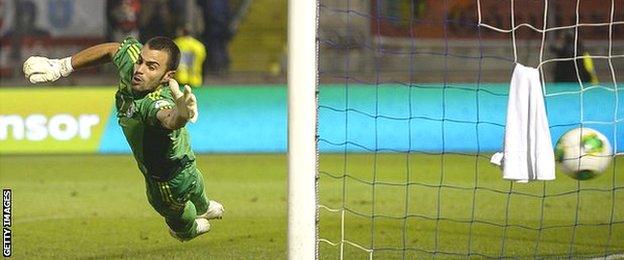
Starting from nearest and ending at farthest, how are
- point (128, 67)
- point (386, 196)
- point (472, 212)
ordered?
point (128, 67), point (472, 212), point (386, 196)

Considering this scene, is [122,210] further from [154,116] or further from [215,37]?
[215,37]

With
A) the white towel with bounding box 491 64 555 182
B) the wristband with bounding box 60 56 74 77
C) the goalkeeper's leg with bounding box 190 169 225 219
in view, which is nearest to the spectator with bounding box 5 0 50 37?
the goalkeeper's leg with bounding box 190 169 225 219

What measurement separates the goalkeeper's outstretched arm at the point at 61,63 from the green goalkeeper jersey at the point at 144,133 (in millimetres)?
104

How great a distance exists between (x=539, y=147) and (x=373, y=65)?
1617cm

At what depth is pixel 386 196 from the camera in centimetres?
1395

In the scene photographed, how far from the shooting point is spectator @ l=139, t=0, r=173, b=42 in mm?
24375

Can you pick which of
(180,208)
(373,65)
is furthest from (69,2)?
(180,208)

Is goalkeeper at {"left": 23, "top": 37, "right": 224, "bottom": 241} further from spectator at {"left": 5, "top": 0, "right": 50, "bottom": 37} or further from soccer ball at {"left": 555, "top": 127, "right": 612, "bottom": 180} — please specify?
spectator at {"left": 5, "top": 0, "right": 50, "bottom": 37}

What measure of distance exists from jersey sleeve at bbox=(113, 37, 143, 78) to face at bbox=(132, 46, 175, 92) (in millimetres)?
286

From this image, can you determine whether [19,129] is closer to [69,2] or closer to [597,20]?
[69,2]

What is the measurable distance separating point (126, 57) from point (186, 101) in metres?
1.54

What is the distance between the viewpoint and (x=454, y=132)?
60.3 ft

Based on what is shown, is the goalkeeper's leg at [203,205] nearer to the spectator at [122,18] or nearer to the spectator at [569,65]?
the spectator at [569,65]

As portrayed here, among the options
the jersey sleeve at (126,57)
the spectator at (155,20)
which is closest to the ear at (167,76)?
the jersey sleeve at (126,57)
